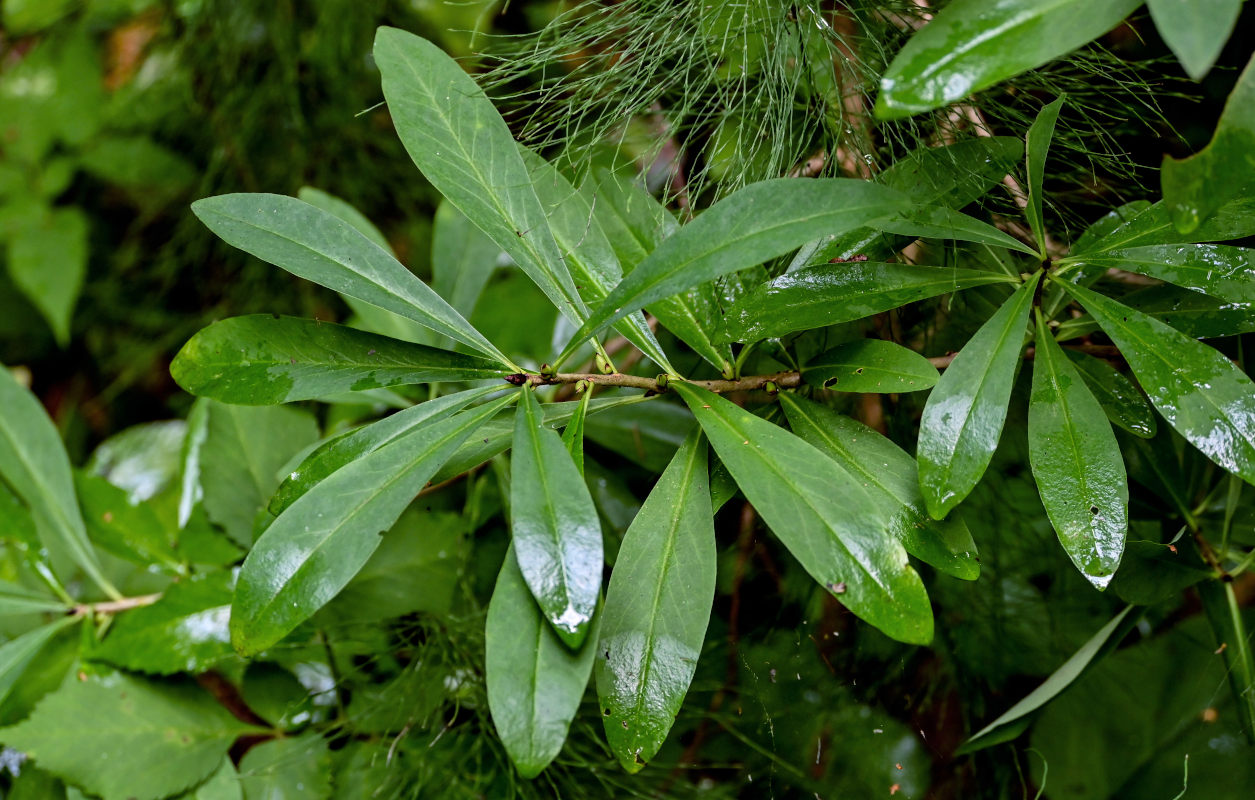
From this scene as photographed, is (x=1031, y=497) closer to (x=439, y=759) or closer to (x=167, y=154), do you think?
(x=439, y=759)

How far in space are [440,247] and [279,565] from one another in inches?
21.1

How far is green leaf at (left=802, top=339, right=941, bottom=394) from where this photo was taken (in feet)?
1.92

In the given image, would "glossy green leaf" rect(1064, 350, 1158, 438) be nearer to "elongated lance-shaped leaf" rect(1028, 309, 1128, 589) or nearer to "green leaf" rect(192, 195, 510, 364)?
"elongated lance-shaped leaf" rect(1028, 309, 1128, 589)

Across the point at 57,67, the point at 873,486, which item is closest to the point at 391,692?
the point at 873,486

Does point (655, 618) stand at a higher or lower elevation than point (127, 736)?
higher

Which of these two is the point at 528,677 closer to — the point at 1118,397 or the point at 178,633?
the point at 1118,397

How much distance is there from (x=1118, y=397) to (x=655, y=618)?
372mm

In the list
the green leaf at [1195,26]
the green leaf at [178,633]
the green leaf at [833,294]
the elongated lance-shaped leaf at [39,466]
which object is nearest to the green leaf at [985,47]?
the green leaf at [1195,26]

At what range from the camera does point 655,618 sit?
573mm

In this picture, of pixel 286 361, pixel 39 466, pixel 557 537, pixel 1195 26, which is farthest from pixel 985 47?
pixel 39 466

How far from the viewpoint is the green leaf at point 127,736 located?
869mm

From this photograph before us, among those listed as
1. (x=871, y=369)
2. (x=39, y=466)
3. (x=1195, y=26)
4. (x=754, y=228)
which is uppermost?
(x=1195, y=26)

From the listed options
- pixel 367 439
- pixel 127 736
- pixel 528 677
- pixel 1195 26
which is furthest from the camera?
pixel 127 736

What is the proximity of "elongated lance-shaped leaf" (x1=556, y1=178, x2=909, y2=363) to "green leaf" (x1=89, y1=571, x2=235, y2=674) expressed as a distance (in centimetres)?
62
